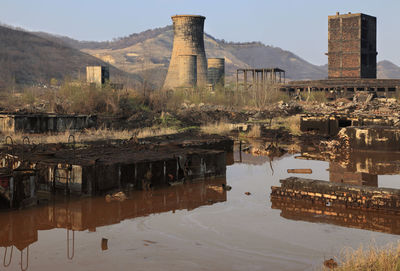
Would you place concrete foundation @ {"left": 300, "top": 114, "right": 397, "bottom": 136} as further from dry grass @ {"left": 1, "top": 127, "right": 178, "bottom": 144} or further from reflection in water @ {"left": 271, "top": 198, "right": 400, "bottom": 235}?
reflection in water @ {"left": 271, "top": 198, "right": 400, "bottom": 235}

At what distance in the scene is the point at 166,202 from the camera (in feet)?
32.1

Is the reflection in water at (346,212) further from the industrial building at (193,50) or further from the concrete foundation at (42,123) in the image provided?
the industrial building at (193,50)

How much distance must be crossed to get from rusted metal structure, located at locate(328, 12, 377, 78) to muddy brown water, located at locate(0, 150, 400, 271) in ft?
134

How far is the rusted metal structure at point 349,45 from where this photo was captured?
48094mm

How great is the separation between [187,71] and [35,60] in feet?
153

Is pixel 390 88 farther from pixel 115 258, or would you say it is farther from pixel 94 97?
pixel 115 258

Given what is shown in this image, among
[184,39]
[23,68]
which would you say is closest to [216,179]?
[184,39]

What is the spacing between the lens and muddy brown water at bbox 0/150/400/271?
6434 millimetres

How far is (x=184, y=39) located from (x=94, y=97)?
40.0 m

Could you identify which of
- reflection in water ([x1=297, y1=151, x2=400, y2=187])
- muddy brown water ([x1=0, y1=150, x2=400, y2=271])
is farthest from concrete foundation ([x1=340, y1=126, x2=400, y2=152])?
muddy brown water ([x1=0, y1=150, x2=400, y2=271])

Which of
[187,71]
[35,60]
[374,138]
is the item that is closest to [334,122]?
[374,138]

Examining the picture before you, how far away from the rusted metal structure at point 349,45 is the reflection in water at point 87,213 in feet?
134

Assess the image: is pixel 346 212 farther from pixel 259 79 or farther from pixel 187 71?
pixel 187 71

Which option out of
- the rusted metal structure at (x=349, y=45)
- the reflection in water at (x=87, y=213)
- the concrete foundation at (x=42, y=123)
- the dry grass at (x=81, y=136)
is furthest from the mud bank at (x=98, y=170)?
the rusted metal structure at (x=349, y=45)
